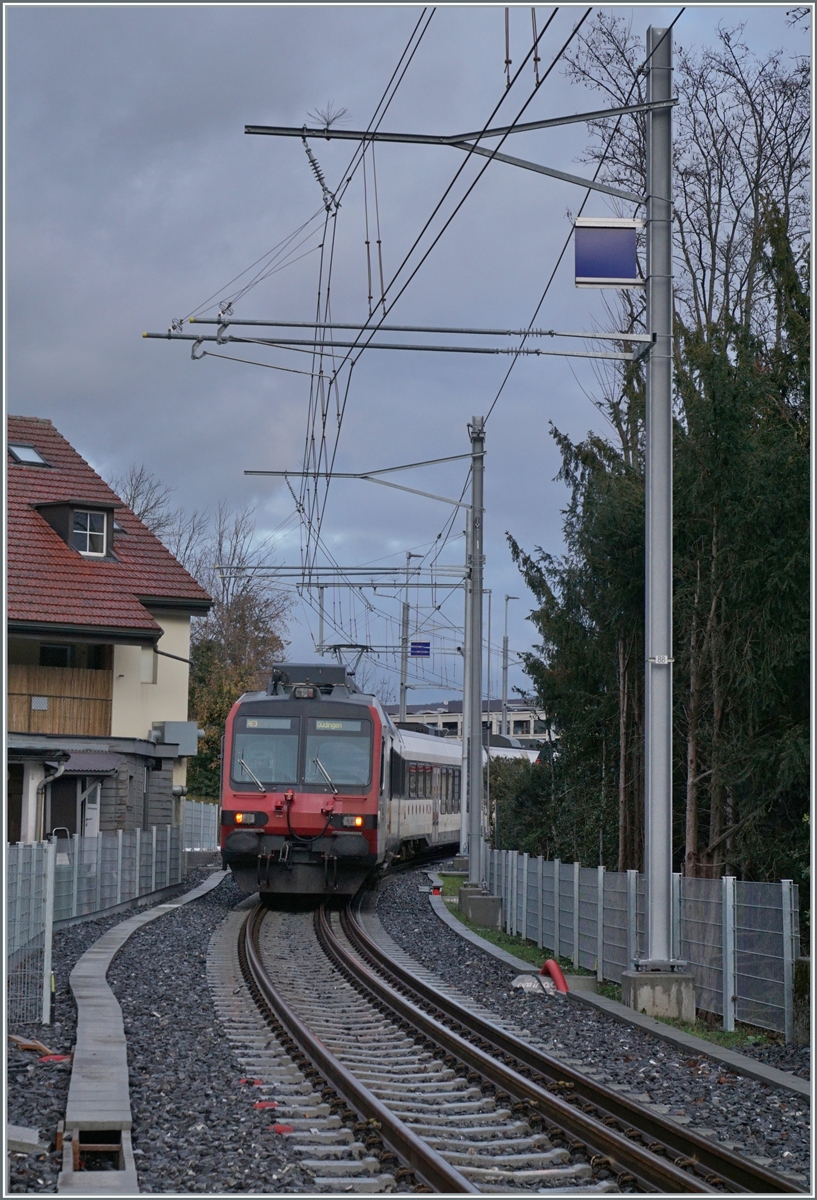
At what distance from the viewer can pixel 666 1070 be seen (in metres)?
9.75

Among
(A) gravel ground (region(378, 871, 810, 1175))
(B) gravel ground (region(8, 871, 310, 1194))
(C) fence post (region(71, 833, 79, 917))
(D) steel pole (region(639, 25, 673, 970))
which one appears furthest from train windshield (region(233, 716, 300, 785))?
(D) steel pole (region(639, 25, 673, 970))

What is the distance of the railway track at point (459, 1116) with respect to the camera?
6.73 meters

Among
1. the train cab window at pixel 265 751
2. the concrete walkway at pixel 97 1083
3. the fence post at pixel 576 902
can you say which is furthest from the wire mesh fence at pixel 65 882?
the fence post at pixel 576 902

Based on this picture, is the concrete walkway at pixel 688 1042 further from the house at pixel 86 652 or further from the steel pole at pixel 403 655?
the steel pole at pixel 403 655

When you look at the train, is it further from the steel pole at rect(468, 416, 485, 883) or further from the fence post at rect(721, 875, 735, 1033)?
the fence post at rect(721, 875, 735, 1033)

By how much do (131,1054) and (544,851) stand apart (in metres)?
18.3

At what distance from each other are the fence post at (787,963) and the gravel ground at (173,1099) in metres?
4.15

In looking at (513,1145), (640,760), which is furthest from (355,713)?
(513,1145)

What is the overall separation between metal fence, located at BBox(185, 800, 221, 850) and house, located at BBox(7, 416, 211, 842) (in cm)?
634

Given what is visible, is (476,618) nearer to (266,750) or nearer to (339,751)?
(339,751)

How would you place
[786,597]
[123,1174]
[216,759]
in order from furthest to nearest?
[216,759], [786,597], [123,1174]

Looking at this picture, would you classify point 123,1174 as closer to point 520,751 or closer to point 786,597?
point 786,597

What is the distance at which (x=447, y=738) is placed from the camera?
4153cm

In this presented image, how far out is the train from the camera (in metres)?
21.1
